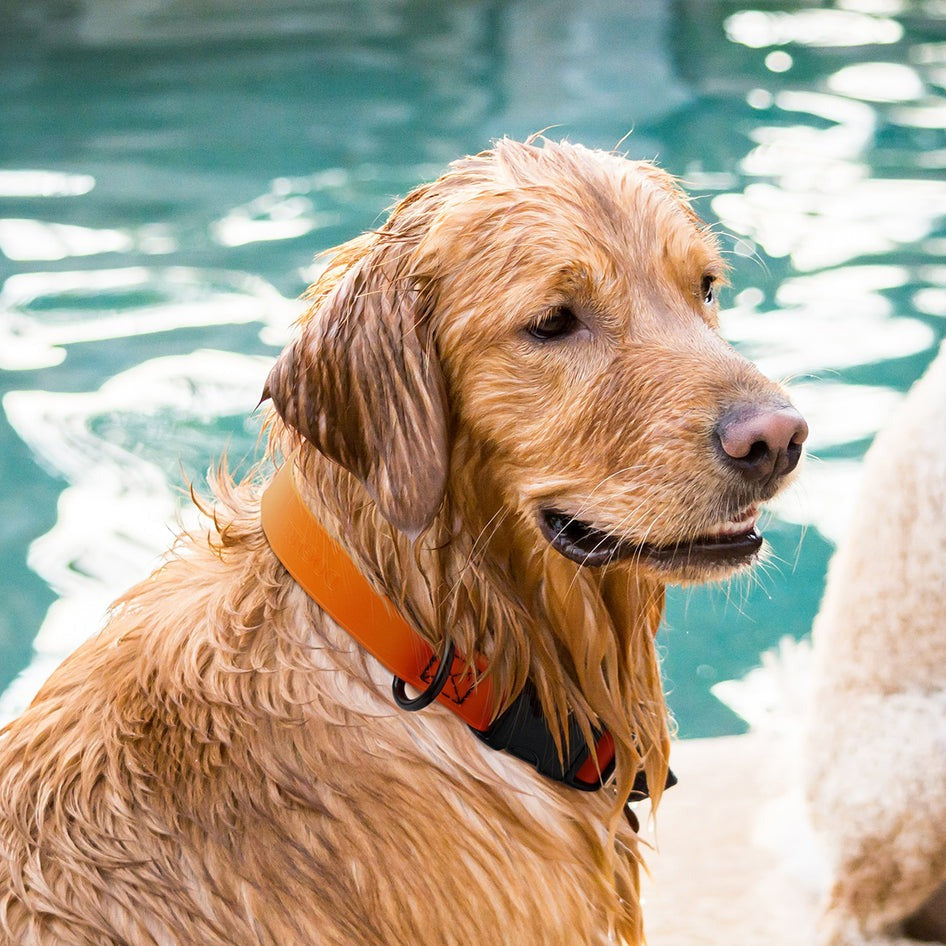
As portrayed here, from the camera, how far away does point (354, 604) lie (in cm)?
235

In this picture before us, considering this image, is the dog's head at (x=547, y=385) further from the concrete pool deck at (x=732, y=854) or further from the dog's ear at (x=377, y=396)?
the concrete pool deck at (x=732, y=854)

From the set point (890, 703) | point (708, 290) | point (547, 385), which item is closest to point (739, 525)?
point (547, 385)

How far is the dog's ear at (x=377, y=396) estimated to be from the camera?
2193 mm

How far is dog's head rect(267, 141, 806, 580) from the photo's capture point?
87.7 inches

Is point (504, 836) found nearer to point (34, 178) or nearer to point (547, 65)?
point (34, 178)

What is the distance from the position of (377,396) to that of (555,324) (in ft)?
1.16

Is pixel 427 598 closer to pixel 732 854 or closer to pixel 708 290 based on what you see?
pixel 708 290

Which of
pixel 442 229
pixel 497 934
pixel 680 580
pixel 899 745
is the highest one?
pixel 442 229

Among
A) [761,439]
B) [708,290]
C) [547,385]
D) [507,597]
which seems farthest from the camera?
[708,290]

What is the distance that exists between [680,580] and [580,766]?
0.47m

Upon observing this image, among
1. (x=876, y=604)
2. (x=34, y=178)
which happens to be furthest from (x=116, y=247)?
(x=876, y=604)

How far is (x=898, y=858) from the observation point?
307 cm

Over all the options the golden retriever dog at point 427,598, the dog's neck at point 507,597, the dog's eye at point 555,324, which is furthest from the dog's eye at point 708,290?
the dog's neck at point 507,597

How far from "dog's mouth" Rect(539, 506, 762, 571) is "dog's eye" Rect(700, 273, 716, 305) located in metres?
0.48
